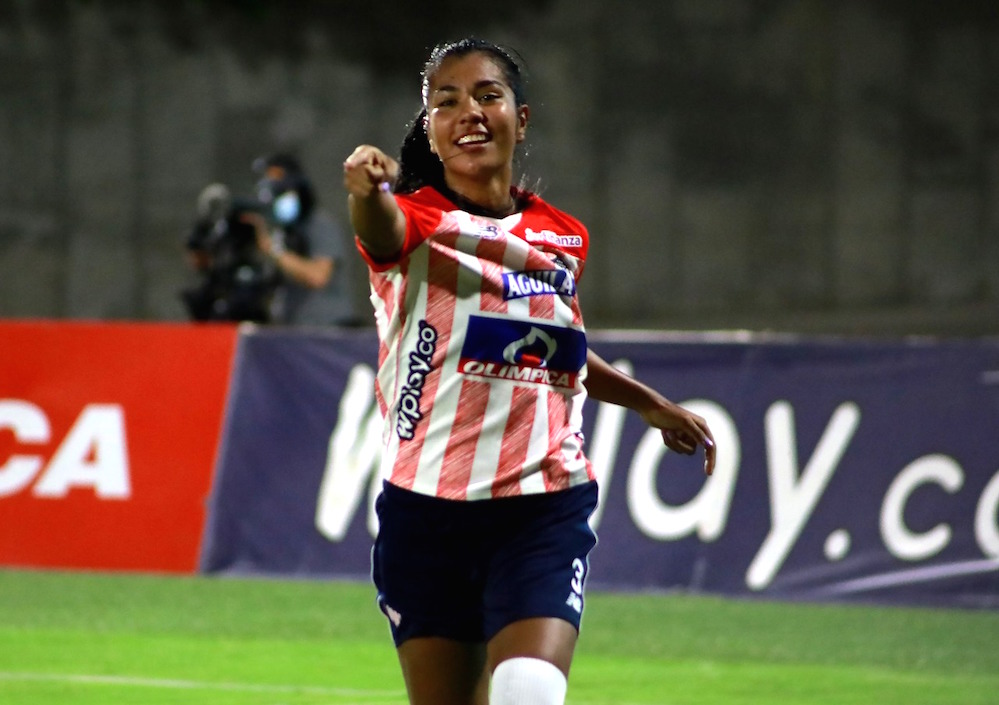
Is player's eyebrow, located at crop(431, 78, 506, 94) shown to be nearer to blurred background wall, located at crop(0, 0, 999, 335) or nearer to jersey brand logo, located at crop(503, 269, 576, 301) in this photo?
jersey brand logo, located at crop(503, 269, 576, 301)

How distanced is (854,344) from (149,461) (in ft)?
13.6

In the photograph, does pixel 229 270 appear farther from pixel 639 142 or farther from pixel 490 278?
pixel 490 278

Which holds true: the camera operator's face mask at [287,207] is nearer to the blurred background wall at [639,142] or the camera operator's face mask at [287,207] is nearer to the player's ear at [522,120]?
the blurred background wall at [639,142]

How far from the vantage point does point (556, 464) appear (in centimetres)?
409

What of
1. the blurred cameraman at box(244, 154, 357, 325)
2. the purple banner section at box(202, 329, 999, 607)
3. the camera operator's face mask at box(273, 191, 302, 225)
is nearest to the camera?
the purple banner section at box(202, 329, 999, 607)

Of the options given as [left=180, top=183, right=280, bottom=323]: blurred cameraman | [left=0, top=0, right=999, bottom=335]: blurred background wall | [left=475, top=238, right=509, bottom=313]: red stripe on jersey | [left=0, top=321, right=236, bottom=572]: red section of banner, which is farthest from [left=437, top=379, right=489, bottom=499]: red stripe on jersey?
[left=0, top=0, right=999, bottom=335]: blurred background wall

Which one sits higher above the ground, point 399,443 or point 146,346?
point 399,443

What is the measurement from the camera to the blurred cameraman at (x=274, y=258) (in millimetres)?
12586

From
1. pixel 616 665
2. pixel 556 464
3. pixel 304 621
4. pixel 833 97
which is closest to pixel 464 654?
pixel 556 464

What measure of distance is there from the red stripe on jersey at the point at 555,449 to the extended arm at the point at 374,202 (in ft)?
1.78

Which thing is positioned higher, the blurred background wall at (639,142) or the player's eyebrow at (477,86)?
the player's eyebrow at (477,86)

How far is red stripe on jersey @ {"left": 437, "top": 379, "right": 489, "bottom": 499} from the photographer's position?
13.1ft

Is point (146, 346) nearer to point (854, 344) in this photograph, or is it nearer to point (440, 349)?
point (854, 344)

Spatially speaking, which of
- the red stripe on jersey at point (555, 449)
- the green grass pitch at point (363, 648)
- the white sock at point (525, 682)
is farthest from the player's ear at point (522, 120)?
the green grass pitch at point (363, 648)
